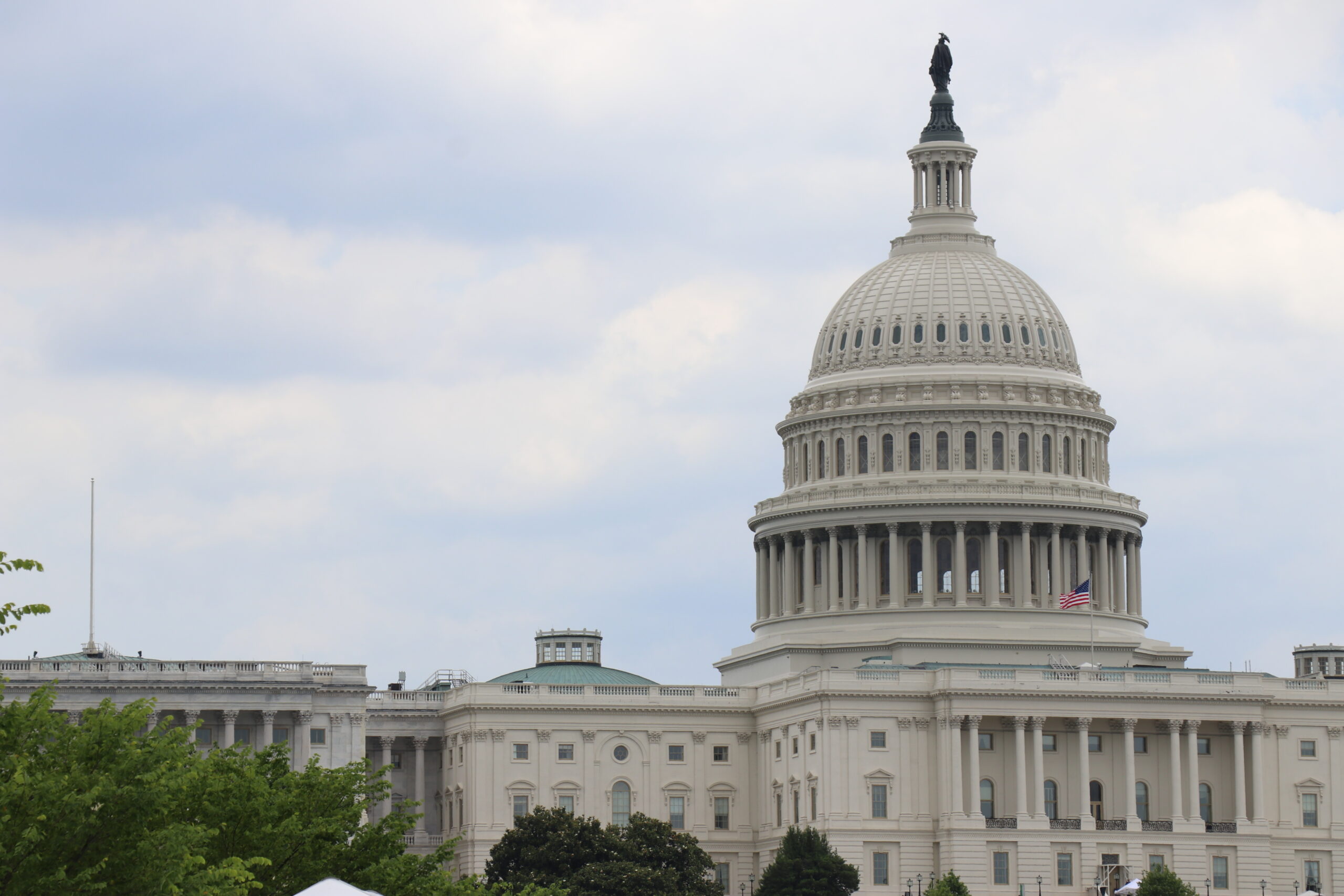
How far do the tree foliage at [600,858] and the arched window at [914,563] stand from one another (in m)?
39.7

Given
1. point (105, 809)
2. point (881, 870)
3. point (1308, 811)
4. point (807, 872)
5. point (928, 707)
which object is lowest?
point (807, 872)

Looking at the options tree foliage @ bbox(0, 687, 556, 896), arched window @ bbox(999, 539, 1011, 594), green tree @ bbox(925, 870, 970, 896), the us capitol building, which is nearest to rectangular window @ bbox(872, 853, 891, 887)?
the us capitol building

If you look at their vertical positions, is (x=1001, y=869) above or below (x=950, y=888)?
above

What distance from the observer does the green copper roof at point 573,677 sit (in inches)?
7614

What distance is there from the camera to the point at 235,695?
563 ft

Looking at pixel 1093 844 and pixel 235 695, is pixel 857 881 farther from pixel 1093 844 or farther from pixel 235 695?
pixel 235 695

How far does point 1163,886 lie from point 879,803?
1842cm

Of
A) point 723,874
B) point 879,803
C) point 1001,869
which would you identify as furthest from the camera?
point 723,874

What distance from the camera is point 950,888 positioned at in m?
155

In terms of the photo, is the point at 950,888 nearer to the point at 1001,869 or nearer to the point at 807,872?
the point at 807,872

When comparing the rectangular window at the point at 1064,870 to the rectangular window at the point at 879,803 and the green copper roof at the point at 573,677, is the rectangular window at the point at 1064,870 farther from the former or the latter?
the green copper roof at the point at 573,677

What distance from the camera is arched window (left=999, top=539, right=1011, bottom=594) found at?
635 ft

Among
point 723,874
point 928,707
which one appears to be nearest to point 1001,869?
point 928,707

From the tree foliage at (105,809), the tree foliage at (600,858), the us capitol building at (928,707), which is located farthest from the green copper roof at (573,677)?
the tree foliage at (105,809)
